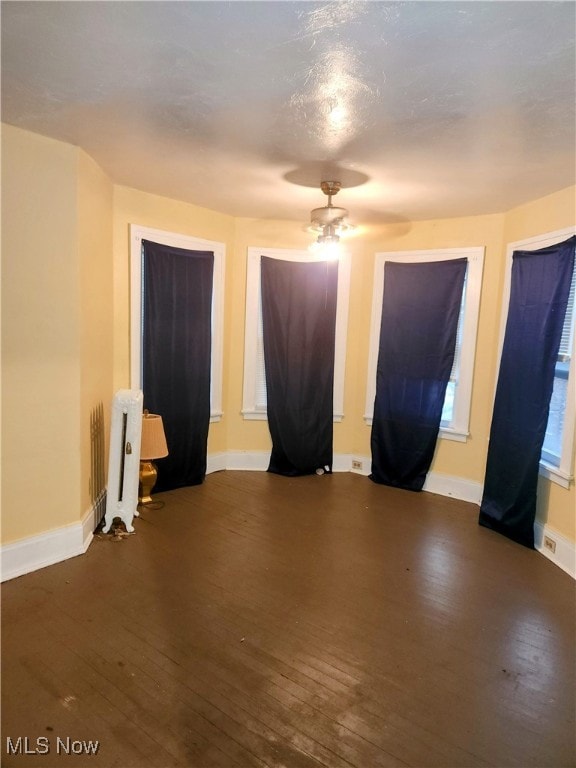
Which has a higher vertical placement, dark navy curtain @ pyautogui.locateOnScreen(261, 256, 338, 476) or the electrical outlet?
dark navy curtain @ pyautogui.locateOnScreen(261, 256, 338, 476)

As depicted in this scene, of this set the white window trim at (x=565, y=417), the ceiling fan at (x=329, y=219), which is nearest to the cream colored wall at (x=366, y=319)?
the white window trim at (x=565, y=417)

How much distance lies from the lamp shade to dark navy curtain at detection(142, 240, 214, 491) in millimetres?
321

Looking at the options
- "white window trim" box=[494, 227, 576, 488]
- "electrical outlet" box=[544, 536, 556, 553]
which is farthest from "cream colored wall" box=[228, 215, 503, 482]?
"electrical outlet" box=[544, 536, 556, 553]

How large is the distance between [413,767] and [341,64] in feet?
8.64

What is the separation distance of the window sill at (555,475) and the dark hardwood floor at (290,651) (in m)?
0.57

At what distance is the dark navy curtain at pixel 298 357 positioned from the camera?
4.43m

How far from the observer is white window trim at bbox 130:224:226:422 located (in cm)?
367

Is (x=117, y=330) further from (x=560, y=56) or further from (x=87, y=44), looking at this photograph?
(x=560, y=56)

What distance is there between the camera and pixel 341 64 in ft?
5.73

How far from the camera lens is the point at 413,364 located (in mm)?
4270

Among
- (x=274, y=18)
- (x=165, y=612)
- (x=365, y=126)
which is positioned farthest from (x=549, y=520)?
(x=274, y=18)

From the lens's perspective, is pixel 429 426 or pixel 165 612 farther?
pixel 429 426

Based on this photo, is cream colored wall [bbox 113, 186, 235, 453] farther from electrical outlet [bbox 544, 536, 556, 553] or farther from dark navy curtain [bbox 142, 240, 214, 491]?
electrical outlet [bbox 544, 536, 556, 553]

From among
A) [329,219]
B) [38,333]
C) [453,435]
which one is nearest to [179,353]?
[38,333]
